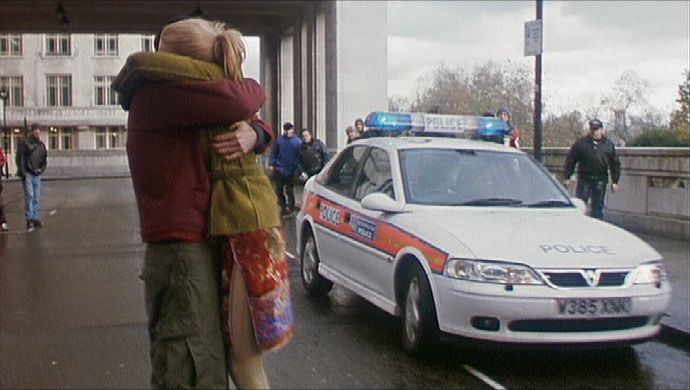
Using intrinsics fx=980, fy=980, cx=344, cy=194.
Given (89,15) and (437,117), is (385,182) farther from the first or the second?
(89,15)

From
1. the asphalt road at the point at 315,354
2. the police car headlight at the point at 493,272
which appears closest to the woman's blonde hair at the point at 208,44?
the asphalt road at the point at 315,354

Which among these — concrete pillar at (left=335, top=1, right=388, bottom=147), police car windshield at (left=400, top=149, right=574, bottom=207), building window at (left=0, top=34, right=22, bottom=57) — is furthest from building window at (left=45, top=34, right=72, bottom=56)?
police car windshield at (left=400, top=149, right=574, bottom=207)

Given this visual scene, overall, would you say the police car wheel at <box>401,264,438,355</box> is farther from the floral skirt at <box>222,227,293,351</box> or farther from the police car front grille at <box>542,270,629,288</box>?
the floral skirt at <box>222,227,293,351</box>

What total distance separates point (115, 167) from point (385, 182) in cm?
6105

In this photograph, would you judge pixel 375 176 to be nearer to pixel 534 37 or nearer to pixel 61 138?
pixel 534 37

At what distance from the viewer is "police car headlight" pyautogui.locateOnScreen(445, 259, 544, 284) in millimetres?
6523

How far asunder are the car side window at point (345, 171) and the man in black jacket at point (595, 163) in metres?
5.77

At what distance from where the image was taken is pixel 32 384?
638 cm

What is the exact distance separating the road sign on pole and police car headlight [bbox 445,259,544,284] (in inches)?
333

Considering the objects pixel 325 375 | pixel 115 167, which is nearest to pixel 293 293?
pixel 325 375

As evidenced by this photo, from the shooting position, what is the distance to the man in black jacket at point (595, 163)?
1416cm

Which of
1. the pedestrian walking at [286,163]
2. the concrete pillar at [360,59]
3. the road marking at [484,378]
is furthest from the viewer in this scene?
the concrete pillar at [360,59]

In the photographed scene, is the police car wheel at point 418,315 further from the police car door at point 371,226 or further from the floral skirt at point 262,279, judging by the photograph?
the floral skirt at point 262,279

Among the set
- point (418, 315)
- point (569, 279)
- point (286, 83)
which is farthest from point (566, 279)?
point (286, 83)
